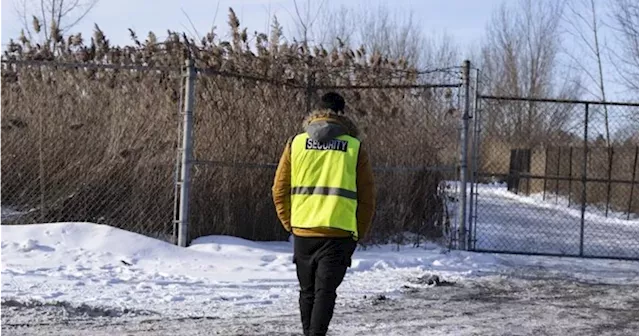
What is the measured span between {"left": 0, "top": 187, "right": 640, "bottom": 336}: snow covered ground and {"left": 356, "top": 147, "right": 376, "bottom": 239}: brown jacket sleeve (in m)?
1.43

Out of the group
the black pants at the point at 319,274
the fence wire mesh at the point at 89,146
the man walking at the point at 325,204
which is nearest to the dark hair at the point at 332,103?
the man walking at the point at 325,204

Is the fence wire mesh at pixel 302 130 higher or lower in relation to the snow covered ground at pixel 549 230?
higher

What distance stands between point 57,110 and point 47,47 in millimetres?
1749

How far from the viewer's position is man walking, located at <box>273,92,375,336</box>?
508cm

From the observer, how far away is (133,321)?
253 inches

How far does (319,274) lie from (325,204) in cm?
46

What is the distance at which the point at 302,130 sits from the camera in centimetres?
1067

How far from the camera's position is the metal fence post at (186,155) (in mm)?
9641

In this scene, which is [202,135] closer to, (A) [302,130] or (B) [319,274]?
(A) [302,130]

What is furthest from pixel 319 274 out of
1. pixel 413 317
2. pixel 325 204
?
pixel 413 317

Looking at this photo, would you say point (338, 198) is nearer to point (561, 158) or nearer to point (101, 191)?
point (101, 191)

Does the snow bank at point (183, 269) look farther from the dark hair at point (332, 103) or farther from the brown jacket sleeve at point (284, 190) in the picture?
the dark hair at point (332, 103)

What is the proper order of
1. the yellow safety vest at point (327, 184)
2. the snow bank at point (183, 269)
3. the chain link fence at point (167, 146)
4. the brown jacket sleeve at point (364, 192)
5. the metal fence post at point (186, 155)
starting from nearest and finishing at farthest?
the yellow safety vest at point (327, 184) < the brown jacket sleeve at point (364, 192) < the snow bank at point (183, 269) < the metal fence post at point (186, 155) < the chain link fence at point (167, 146)

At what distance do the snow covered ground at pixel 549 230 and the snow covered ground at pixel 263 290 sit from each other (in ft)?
5.18
